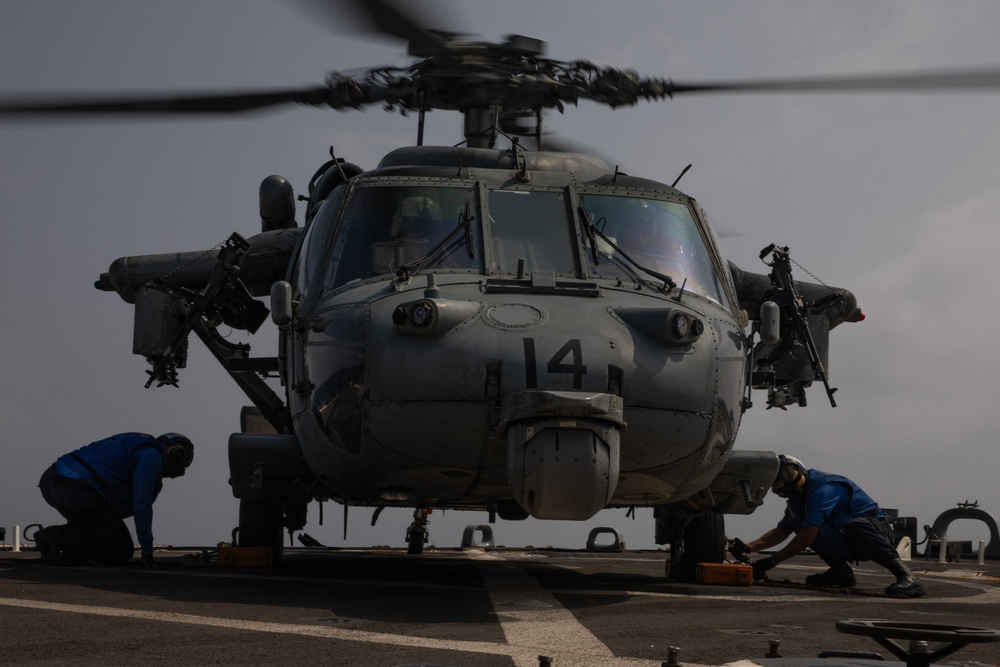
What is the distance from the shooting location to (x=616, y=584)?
9.54 m

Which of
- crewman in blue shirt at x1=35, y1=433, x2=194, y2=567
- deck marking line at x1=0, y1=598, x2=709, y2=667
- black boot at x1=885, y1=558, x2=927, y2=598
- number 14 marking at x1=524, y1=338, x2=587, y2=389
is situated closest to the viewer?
deck marking line at x1=0, y1=598, x2=709, y2=667

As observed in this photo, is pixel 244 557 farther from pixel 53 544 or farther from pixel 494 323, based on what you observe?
pixel 494 323

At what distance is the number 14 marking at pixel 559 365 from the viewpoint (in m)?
7.41

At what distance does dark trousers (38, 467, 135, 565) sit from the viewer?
11250 mm

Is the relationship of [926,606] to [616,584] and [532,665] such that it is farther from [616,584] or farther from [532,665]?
[532,665]

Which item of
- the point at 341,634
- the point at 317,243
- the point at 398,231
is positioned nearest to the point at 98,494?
the point at 317,243

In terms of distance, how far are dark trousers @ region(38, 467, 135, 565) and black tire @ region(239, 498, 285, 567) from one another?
1.38m

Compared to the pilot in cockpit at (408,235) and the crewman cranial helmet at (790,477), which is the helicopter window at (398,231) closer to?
the pilot in cockpit at (408,235)

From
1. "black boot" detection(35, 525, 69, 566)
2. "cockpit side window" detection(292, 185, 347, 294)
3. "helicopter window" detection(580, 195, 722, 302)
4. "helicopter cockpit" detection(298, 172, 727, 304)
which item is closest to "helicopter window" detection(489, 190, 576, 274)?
"helicopter cockpit" detection(298, 172, 727, 304)


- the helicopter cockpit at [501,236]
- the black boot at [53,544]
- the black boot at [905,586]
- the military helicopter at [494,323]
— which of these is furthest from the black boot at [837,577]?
the black boot at [53,544]

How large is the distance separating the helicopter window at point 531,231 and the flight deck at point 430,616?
2.18 m

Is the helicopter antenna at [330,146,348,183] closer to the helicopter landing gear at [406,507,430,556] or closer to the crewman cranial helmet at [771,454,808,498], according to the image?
the crewman cranial helmet at [771,454,808,498]

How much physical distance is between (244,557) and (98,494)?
1649mm

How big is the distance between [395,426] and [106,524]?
464 cm
